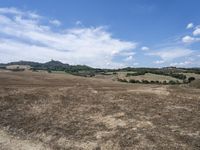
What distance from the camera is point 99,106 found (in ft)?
69.8

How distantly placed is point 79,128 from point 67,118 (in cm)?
202

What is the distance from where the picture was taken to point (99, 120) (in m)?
18.5

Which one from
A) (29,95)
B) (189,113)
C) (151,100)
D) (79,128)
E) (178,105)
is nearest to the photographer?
(79,128)

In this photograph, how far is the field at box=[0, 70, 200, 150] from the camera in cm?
1525

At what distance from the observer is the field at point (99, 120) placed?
15250 mm

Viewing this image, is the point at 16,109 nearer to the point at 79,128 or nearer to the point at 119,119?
the point at 79,128

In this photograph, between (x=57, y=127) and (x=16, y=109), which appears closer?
(x=57, y=127)

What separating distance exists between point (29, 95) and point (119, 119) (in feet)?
31.1

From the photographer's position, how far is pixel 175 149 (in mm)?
13938

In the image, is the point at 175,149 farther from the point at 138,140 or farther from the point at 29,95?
the point at 29,95

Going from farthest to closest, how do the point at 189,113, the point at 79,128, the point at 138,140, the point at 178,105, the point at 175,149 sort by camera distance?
the point at 178,105 → the point at 189,113 → the point at 79,128 → the point at 138,140 → the point at 175,149

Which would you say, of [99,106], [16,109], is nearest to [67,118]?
[99,106]

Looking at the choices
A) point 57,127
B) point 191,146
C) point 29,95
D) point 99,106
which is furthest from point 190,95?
point 29,95

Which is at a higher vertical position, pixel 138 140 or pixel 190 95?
pixel 190 95
